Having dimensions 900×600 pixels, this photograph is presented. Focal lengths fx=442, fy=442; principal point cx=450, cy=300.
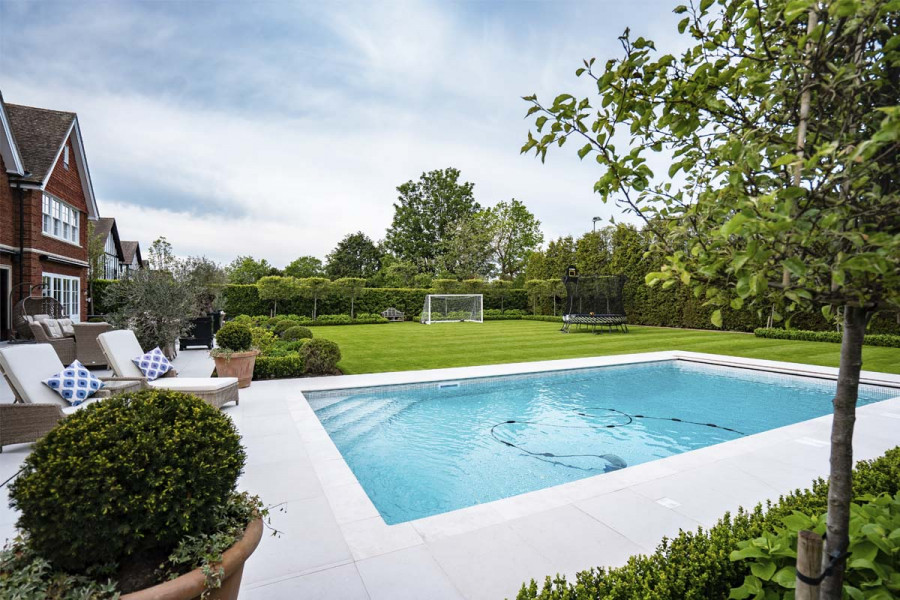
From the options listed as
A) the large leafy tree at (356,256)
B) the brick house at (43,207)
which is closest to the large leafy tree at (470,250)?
the large leafy tree at (356,256)

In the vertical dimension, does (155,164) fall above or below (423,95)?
below

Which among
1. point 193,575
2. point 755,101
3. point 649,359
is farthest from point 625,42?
point 649,359

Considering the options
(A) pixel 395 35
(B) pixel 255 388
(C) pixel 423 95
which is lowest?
(B) pixel 255 388

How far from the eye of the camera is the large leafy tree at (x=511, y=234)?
37.7 m

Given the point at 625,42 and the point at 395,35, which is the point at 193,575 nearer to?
the point at 625,42

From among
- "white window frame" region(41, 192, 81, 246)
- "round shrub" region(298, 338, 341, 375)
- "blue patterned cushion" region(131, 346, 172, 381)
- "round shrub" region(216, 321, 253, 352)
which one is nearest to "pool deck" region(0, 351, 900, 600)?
"blue patterned cushion" region(131, 346, 172, 381)

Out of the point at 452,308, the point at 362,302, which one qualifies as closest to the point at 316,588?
the point at 452,308

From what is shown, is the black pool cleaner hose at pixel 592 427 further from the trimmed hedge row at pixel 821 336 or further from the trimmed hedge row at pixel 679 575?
the trimmed hedge row at pixel 821 336

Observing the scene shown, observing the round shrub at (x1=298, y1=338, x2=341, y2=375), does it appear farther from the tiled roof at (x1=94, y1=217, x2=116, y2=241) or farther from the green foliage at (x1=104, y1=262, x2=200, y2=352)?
the tiled roof at (x1=94, y1=217, x2=116, y2=241)

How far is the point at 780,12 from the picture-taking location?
4.58ft

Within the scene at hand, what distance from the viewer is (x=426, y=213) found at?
4459 centimetres

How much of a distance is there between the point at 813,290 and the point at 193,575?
7.87 feet

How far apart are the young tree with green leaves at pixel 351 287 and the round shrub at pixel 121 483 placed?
22839 mm

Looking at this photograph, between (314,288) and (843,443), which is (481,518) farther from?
(314,288)
